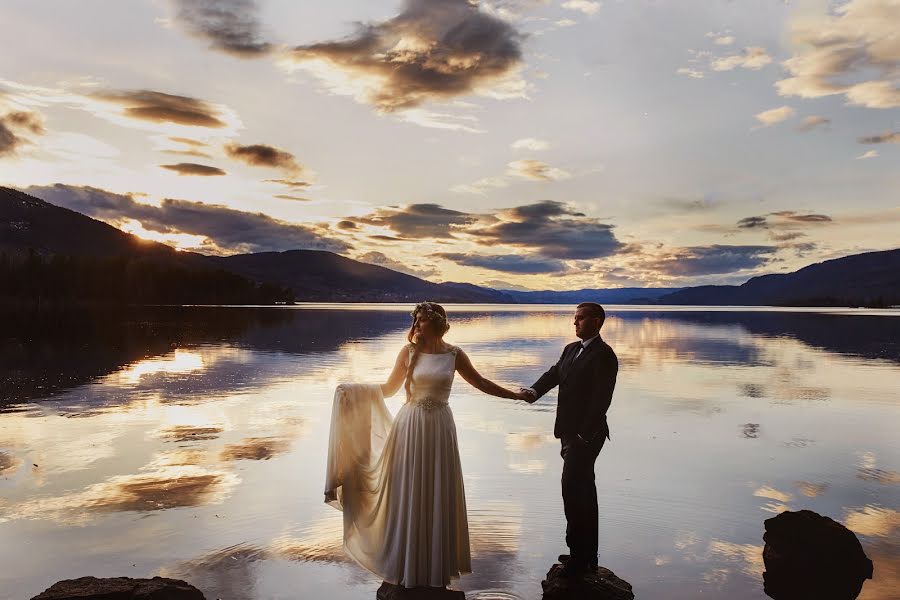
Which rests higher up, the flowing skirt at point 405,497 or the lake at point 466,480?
the flowing skirt at point 405,497

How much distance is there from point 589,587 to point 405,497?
237 centimetres

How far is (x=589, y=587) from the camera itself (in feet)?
26.1

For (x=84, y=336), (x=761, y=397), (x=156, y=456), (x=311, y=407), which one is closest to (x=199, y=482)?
(x=156, y=456)

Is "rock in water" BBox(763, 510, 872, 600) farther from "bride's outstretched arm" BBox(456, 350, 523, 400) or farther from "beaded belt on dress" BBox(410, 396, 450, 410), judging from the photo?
"beaded belt on dress" BBox(410, 396, 450, 410)

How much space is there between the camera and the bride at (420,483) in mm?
8008

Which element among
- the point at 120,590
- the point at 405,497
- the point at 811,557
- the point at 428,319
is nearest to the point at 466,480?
the point at 405,497

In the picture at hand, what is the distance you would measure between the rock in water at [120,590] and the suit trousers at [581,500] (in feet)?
14.4

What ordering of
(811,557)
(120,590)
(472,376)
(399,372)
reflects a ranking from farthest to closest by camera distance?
(811,557) → (472,376) → (399,372) → (120,590)

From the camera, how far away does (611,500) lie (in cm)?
1192

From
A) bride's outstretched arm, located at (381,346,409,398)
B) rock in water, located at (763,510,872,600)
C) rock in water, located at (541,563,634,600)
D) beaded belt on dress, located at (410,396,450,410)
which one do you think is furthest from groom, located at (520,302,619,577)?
rock in water, located at (763,510,872,600)

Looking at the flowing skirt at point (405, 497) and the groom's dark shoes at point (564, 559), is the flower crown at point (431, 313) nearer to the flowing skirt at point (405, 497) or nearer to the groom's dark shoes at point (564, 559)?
the flowing skirt at point (405, 497)

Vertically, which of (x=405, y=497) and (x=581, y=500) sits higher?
(x=405, y=497)

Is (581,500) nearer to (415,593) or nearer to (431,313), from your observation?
(415,593)

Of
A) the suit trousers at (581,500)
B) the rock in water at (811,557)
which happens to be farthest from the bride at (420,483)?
the rock in water at (811,557)
